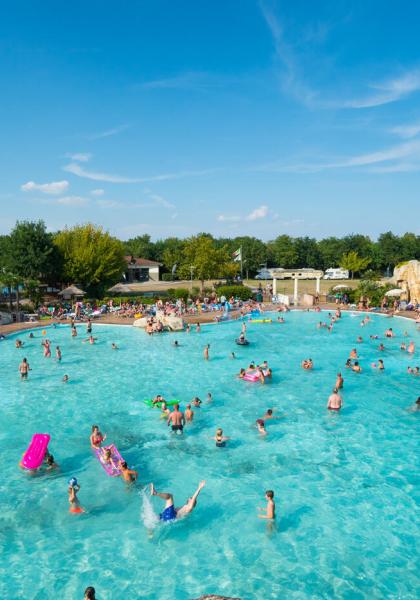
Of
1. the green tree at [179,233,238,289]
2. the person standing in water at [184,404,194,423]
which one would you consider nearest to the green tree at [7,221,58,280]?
the green tree at [179,233,238,289]

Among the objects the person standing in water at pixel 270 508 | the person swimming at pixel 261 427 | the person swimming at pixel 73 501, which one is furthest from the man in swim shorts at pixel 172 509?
the person swimming at pixel 261 427

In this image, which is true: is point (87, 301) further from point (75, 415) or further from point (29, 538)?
point (29, 538)

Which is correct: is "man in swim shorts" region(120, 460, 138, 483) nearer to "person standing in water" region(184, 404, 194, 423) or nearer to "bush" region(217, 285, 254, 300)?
"person standing in water" region(184, 404, 194, 423)

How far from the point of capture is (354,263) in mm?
82500

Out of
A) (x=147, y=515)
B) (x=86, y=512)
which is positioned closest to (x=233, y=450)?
(x=147, y=515)

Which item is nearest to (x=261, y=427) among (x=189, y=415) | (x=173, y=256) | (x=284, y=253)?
(x=189, y=415)

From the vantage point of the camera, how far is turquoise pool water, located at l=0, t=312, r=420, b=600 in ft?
27.5

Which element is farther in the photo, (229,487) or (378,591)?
(229,487)

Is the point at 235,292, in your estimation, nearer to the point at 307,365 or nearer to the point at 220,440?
the point at 307,365

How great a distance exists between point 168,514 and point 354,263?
79256 mm

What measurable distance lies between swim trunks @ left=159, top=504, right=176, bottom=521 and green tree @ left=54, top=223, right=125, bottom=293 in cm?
3495

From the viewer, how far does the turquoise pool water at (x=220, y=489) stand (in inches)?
330

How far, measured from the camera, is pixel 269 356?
25281 mm

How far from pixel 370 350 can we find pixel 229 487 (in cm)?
1791
